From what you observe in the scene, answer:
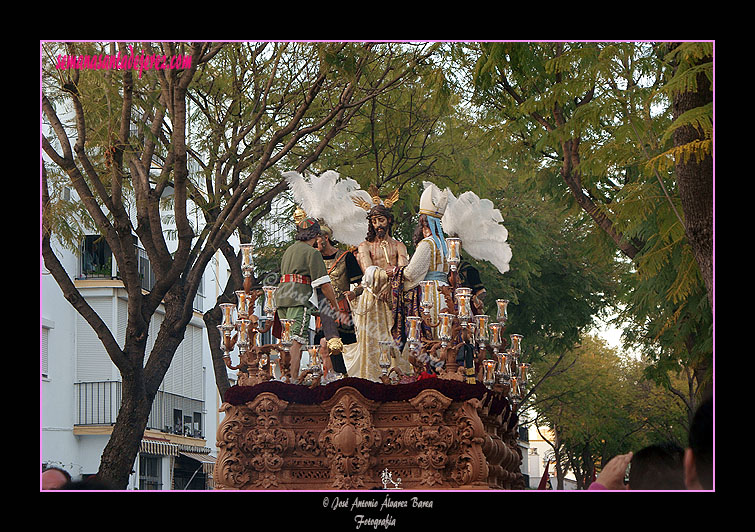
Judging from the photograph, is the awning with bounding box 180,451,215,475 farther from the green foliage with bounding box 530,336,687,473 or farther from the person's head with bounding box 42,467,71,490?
the person's head with bounding box 42,467,71,490

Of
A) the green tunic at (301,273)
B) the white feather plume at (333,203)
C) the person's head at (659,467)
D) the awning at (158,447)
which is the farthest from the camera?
the awning at (158,447)

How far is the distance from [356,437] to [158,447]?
19211mm

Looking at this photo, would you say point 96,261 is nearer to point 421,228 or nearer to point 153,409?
point 153,409

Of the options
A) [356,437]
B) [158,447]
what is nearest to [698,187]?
[356,437]

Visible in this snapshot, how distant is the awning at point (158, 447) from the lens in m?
27.7

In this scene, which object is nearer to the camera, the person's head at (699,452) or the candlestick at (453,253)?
the person's head at (699,452)

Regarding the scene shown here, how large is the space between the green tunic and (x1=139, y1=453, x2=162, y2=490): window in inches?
688

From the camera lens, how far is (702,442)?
18.5ft

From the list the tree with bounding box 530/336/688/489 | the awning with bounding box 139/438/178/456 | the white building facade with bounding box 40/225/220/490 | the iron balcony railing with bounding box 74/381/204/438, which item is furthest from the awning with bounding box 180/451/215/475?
the tree with bounding box 530/336/688/489

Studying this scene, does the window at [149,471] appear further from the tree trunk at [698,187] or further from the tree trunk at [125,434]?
the tree trunk at [698,187]

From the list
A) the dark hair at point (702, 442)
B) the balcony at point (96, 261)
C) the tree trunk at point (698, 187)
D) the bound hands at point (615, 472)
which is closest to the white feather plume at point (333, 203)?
the tree trunk at point (698, 187)

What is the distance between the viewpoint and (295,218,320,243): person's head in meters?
12.4

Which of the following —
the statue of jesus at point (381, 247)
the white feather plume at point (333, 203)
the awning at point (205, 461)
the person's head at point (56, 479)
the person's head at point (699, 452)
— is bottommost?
the awning at point (205, 461)

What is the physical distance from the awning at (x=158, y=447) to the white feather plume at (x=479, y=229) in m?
16.2
